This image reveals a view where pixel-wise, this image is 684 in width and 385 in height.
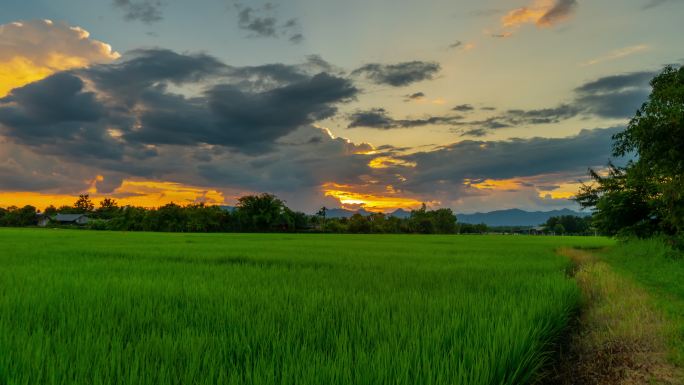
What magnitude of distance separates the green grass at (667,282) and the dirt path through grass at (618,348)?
11 centimetres

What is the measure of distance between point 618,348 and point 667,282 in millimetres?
6383

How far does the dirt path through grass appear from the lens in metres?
3.79

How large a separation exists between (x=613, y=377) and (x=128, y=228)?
6934 centimetres

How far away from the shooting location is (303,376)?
7.54ft

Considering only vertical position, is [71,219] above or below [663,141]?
below

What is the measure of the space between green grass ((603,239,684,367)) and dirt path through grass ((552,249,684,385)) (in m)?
0.11

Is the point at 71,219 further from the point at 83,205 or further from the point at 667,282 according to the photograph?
the point at 667,282

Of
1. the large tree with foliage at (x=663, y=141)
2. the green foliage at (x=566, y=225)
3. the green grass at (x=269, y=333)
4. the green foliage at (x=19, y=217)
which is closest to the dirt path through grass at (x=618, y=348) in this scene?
the green grass at (x=269, y=333)

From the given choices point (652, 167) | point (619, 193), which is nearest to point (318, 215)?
point (619, 193)

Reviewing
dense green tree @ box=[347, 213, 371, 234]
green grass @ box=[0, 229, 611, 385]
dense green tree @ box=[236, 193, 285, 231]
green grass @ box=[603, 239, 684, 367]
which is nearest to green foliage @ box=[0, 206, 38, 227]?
dense green tree @ box=[236, 193, 285, 231]

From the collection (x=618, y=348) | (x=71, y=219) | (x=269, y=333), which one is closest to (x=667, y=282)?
(x=618, y=348)

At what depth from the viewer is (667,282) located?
9102mm

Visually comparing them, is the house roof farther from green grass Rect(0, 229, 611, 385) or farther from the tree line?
green grass Rect(0, 229, 611, 385)

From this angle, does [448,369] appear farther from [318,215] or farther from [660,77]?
[318,215]
